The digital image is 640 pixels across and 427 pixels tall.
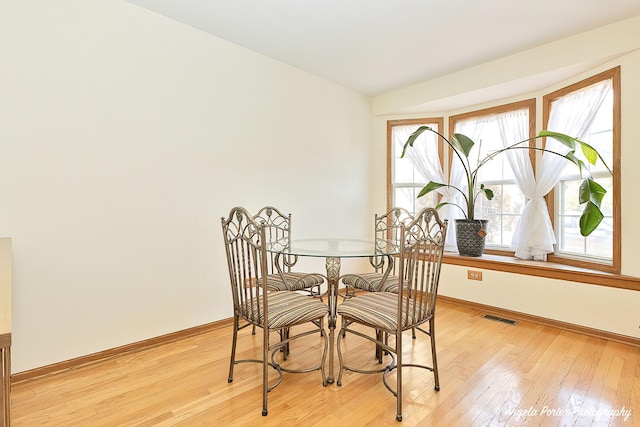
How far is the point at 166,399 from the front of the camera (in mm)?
1878

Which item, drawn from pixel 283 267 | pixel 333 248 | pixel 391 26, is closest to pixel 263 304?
pixel 333 248

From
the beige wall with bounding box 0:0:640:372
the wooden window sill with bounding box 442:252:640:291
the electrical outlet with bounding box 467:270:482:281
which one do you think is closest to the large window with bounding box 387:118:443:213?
the beige wall with bounding box 0:0:640:372

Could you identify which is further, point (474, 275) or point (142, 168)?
point (474, 275)

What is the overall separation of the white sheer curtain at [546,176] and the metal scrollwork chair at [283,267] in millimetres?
2174

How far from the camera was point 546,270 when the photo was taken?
10.0ft

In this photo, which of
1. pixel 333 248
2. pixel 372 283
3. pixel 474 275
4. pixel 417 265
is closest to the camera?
pixel 417 265

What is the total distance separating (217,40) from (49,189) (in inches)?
68.5

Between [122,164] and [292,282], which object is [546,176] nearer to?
[292,282]

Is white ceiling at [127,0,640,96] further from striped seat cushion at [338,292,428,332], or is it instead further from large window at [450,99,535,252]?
striped seat cushion at [338,292,428,332]

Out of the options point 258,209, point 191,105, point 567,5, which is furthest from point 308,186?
point 567,5

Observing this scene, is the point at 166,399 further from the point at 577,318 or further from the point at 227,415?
the point at 577,318

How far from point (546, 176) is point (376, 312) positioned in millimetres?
2488

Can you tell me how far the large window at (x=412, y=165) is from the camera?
416 centimetres

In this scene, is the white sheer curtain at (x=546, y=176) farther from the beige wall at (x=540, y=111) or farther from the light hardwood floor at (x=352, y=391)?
the light hardwood floor at (x=352, y=391)
